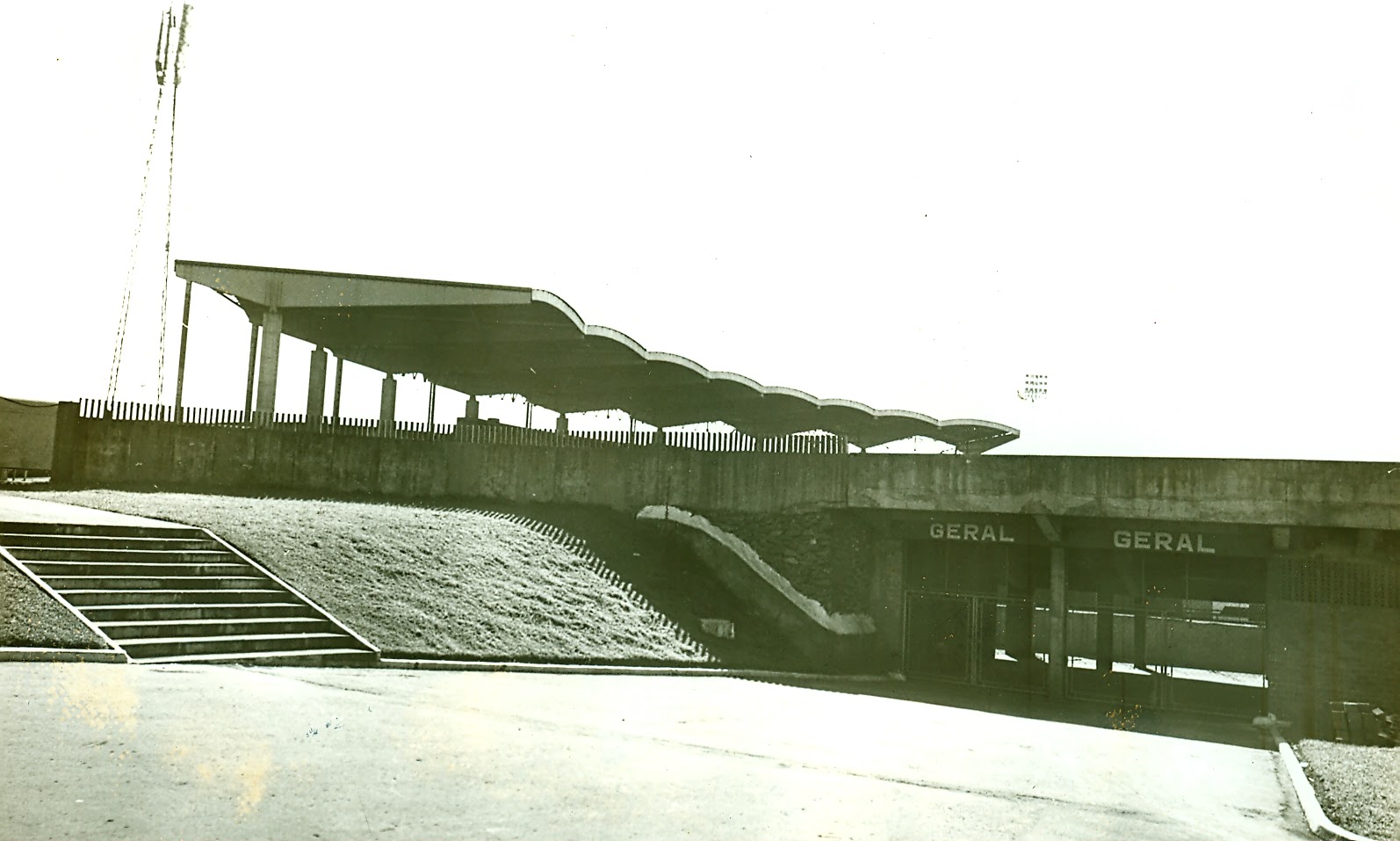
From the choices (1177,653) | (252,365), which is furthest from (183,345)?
(1177,653)

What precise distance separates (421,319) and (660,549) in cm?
1000

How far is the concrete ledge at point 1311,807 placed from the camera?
9430mm

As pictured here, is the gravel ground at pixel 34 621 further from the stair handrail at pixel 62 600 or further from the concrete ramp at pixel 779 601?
the concrete ramp at pixel 779 601

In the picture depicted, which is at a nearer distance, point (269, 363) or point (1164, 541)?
point (1164, 541)

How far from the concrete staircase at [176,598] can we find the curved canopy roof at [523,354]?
395 inches

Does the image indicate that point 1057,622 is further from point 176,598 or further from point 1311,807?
point 176,598

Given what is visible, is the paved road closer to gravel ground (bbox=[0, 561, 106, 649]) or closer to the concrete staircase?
gravel ground (bbox=[0, 561, 106, 649])

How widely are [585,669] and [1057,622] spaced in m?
12.3

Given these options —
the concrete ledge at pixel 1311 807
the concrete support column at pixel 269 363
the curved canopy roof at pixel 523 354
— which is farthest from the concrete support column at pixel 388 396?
the concrete ledge at pixel 1311 807

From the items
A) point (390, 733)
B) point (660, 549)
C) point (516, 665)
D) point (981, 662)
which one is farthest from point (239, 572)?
point (981, 662)

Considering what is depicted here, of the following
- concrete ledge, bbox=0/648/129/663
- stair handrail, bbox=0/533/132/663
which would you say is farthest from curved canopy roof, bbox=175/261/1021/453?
concrete ledge, bbox=0/648/129/663

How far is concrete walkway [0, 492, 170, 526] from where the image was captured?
53.5 ft

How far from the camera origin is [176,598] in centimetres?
1455

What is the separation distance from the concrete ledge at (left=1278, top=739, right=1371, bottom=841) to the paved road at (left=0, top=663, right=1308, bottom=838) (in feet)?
0.87
